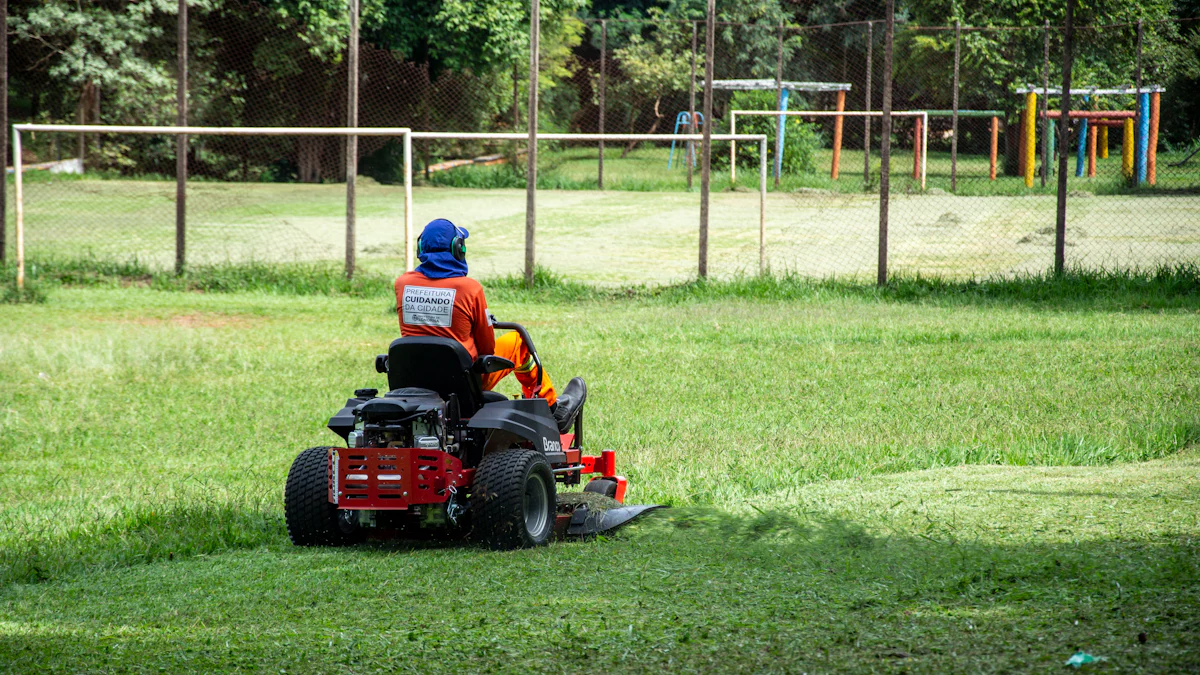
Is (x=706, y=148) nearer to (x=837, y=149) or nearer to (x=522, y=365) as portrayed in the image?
(x=522, y=365)

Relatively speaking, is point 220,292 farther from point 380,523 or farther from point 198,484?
point 380,523

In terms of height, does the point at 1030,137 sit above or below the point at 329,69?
below

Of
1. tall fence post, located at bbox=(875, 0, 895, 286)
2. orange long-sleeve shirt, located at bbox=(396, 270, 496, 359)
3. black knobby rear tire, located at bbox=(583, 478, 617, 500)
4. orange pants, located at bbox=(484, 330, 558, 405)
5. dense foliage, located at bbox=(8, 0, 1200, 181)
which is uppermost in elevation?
dense foliage, located at bbox=(8, 0, 1200, 181)

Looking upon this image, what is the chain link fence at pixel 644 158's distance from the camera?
20.3 m

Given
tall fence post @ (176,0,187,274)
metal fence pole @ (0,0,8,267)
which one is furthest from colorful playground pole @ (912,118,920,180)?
metal fence pole @ (0,0,8,267)

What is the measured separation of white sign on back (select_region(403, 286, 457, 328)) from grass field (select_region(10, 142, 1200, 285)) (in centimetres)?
1165

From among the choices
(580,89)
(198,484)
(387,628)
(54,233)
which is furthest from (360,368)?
(580,89)

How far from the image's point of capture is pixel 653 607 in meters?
4.66

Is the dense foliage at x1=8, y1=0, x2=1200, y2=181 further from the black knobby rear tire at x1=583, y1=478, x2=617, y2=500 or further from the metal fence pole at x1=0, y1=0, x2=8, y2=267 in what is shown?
the black knobby rear tire at x1=583, y1=478, x2=617, y2=500

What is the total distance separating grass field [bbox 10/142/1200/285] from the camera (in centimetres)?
1912

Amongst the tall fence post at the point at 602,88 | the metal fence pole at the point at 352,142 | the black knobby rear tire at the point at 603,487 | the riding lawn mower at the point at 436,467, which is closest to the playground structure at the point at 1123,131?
Result: the tall fence post at the point at 602,88

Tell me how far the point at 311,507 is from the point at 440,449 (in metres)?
0.73

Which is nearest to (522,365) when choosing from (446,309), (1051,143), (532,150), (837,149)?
(446,309)

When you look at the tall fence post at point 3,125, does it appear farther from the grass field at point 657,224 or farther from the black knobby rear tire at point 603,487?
the black knobby rear tire at point 603,487
